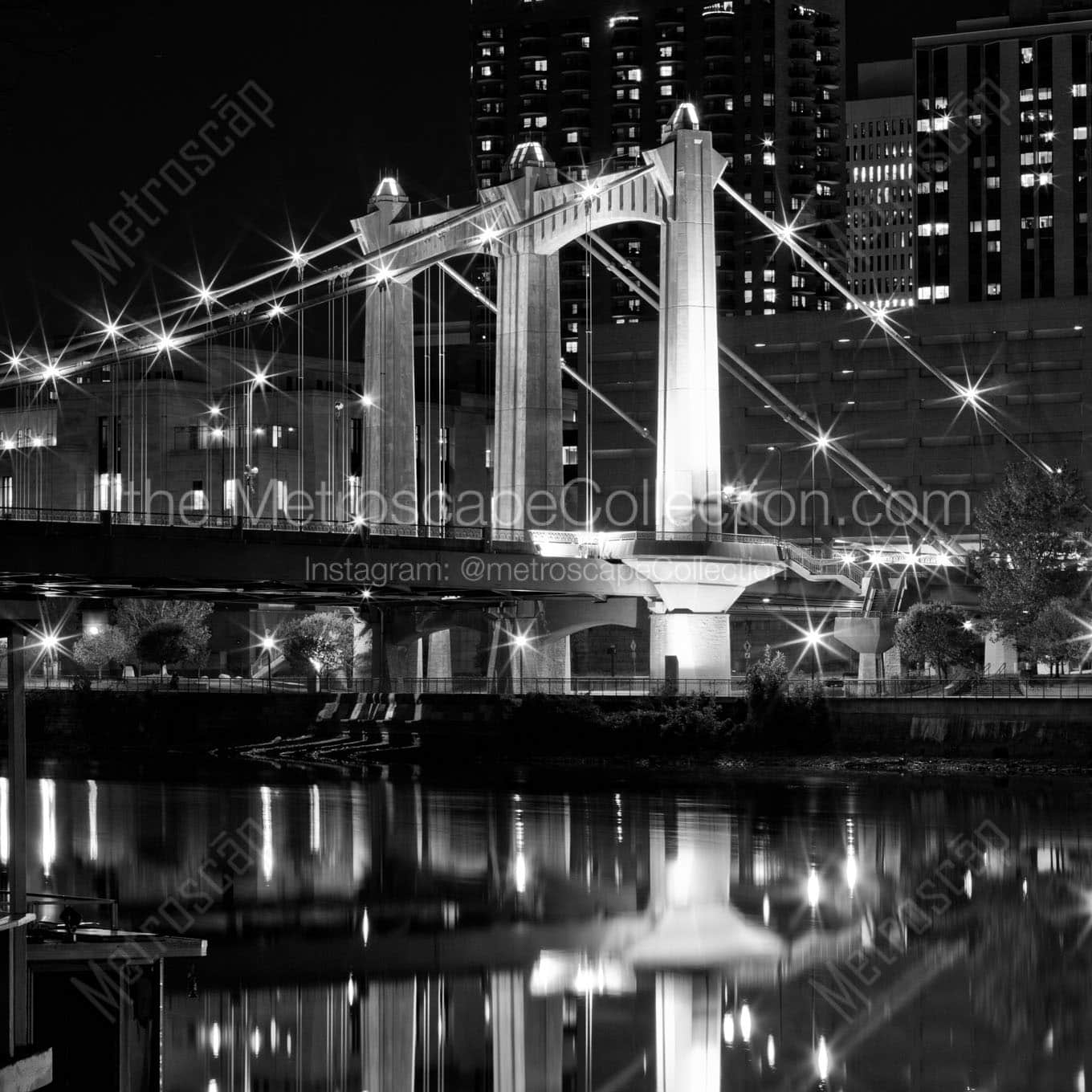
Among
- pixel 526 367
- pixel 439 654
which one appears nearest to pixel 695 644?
pixel 526 367

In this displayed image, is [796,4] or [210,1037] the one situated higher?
[796,4]

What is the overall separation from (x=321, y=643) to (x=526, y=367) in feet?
55.4

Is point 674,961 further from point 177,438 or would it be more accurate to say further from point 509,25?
point 509,25

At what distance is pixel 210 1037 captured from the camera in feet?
75.8

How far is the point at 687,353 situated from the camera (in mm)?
64875

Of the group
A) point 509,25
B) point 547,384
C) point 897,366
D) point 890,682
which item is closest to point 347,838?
point 890,682

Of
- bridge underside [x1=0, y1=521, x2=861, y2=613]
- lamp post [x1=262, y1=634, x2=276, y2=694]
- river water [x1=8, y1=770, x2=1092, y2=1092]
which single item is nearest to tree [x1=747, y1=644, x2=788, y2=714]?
bridge underside [x1=0, y1=521, x2=861, y2=613]

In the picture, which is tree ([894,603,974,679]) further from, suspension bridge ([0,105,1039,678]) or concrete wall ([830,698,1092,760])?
concrete wall ([830,698,1092,760])

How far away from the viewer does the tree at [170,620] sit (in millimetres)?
86812

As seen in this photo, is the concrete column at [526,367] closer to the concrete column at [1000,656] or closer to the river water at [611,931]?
the concrete column at [1000,656]

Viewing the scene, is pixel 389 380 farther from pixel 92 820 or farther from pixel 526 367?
pixel 92 820

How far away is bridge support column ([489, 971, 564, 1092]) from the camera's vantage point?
21812 mm

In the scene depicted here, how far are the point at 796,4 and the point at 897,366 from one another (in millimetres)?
83731

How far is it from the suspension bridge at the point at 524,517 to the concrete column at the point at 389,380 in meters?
0.08
